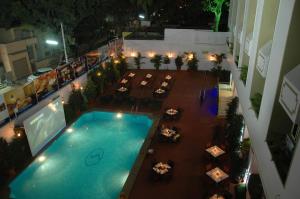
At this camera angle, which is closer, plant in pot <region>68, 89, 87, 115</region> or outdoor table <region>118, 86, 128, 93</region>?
plant in pot <region>68, 89, 87, 115</region>

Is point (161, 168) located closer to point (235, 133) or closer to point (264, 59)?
point (235, 133)

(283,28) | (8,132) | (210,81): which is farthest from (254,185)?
(210,81)

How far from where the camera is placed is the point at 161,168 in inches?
518

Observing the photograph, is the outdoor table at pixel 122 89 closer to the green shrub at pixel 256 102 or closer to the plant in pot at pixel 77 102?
the plant in pot at pixel 77 102

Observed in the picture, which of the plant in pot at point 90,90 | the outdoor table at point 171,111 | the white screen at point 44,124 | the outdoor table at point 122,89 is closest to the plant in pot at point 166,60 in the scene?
the outdoor table at point 122,89

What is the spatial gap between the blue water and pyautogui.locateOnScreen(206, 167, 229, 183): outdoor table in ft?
15.4

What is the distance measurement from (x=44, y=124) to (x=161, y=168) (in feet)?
26.0

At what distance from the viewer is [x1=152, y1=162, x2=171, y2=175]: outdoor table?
510 inches

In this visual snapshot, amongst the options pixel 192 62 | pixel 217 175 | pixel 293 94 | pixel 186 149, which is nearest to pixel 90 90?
pixel 186 149

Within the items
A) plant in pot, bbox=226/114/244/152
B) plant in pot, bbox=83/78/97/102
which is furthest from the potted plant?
plant in pot, bbox=83/78/97/102

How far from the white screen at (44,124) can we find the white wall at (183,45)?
14.0m

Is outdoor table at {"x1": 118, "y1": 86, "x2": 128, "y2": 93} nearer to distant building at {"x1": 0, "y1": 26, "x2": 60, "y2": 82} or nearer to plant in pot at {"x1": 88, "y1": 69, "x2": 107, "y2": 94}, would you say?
plant in pot at {"x1": 88, "y1": 69, "x2": 107, "y2": 94}

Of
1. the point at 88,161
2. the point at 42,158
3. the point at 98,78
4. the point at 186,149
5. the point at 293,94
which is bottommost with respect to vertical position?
the point at 88,161

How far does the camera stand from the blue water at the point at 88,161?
13453 millimetres
